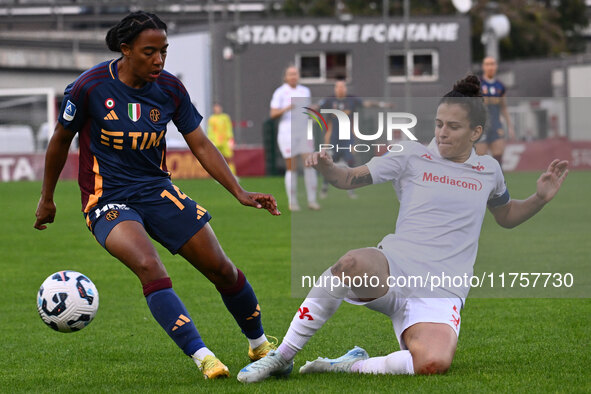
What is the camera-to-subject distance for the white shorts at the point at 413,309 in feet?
17.0

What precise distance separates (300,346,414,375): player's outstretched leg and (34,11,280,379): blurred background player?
53 centimetres

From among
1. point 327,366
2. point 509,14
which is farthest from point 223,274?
point 509,14

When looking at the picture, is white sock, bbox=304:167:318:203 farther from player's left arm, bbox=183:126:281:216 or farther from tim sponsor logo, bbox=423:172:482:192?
tim sponsor logo, bbox=423:172:482:192

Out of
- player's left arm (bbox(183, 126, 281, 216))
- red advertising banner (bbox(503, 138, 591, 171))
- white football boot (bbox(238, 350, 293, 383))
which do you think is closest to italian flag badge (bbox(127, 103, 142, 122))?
player's left arm (bbox(183, 126, 281, 216))

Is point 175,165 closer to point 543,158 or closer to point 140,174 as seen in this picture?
point 543,158

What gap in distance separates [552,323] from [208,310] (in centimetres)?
254

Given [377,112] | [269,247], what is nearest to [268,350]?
[377,112]

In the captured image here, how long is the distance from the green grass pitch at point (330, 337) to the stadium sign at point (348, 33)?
41135 mm

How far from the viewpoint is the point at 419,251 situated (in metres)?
5.26

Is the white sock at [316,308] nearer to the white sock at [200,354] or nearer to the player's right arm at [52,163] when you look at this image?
the white sock at [200,354]

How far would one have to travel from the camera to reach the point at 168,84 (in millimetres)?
5484

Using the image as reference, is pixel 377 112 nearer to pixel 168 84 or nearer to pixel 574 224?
pixel 168 84

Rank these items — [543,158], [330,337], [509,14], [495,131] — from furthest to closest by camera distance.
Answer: [509,14], [330,337], [495,131], [543,158]

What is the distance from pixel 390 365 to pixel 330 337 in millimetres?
1480
